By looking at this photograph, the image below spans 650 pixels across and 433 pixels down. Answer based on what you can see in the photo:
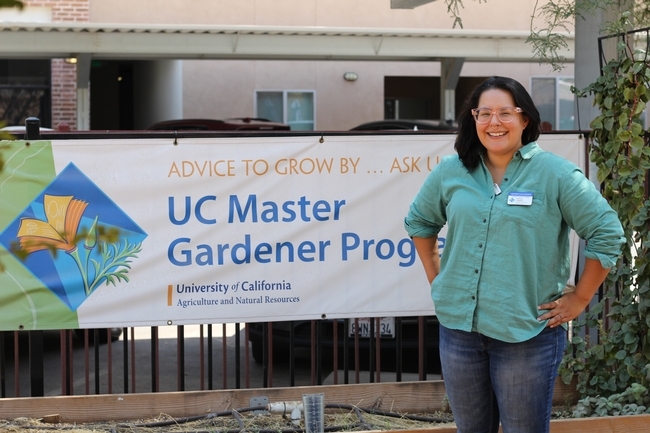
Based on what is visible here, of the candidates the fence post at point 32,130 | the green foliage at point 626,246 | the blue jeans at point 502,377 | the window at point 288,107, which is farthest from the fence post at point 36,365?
the window at point 288,107

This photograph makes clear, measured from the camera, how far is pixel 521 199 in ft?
10.9

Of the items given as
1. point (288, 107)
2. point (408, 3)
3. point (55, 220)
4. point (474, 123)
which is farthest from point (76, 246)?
point (288, 107)

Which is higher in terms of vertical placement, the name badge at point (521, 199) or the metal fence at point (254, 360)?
the name badge at point (521, 199)

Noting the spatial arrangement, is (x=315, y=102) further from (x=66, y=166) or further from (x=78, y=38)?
(x=66, y=166)

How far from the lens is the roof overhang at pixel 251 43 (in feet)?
50.9

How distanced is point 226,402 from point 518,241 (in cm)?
257

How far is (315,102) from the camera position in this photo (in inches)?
897

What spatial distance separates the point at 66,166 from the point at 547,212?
2957 millimetres

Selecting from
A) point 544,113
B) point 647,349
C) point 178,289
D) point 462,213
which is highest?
point 544,113

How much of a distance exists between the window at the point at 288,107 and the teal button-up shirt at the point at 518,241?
63.2 feet

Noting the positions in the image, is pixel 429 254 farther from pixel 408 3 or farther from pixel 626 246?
pixel 408 3

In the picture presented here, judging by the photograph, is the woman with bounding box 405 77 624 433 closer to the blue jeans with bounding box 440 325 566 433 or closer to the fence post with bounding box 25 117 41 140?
the blue jeans with bounding box 440 325 566 433

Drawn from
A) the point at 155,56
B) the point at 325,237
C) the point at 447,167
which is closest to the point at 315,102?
the point at 155,56

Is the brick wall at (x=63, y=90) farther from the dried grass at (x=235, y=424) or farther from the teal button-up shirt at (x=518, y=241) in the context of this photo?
the teal button-up shirt at (x=518, y=241)
